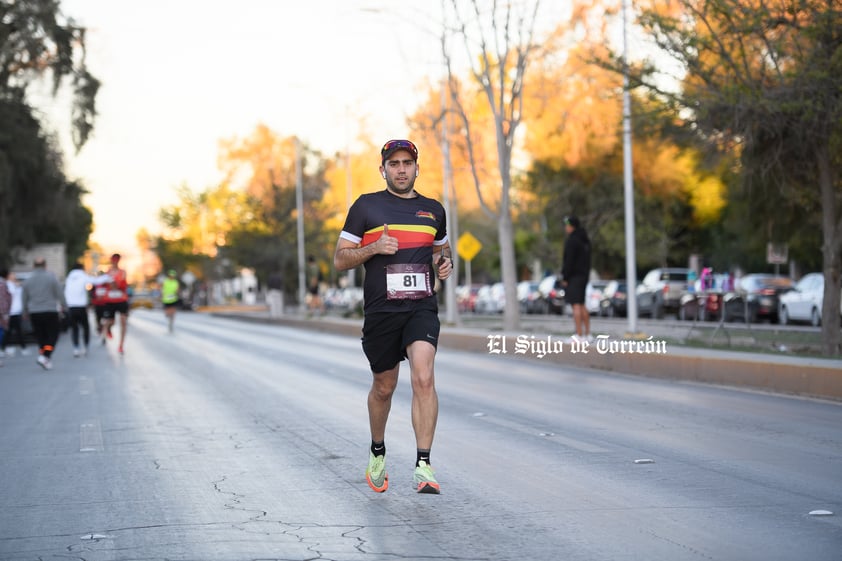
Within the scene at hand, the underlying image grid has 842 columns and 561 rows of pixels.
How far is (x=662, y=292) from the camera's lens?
145ft

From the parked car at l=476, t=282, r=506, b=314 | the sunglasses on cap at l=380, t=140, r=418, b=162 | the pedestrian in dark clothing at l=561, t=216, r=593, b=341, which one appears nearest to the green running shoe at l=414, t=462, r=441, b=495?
the sunglasses on cap at l=380, t=140, r=418, b=162

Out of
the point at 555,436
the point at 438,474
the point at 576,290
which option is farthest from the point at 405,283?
the point at 576,290

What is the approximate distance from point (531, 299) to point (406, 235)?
1896 inches

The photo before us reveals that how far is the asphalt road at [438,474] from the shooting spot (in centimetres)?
627

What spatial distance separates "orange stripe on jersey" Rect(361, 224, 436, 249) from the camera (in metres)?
7.52

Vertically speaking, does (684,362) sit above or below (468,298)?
below

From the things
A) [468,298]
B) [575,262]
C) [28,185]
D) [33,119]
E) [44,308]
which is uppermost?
[33,119]

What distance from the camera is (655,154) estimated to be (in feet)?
167

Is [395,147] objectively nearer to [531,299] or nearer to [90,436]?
[90,436]

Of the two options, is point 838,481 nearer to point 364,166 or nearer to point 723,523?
point 723,523

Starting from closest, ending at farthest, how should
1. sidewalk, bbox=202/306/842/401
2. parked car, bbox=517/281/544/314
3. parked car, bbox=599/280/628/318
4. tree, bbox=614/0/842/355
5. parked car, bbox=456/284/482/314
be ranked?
sidewalk, bbox=202/306/842/401, tree, bbox=614/0/842/355, parked car, bbox=599/280/628/318, parked car, bbox=517/281/544/314, parked car, bbox=456/284/482/314

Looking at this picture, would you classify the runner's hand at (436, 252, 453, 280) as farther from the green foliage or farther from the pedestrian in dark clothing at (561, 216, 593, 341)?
the green foliage

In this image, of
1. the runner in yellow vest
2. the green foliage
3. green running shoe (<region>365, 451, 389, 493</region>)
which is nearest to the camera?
green running shoe (<region>365, 451, 389, 493</region>)

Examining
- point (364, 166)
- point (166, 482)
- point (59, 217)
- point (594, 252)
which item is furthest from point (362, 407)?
point (364, 166)
